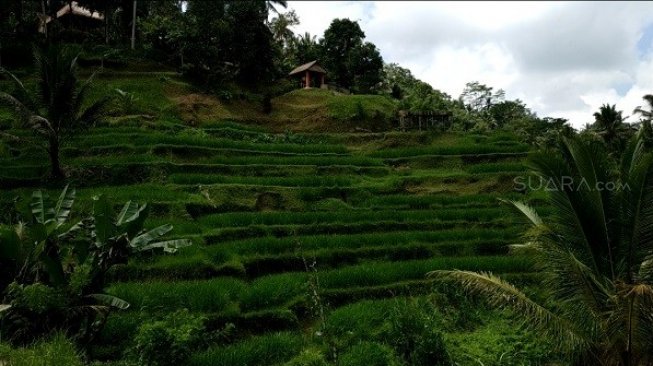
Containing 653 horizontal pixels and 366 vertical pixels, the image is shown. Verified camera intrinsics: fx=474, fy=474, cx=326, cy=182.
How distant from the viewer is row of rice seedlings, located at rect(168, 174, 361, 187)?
11.6 metres

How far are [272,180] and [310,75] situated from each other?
555 inches

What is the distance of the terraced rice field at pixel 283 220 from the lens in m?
6.89

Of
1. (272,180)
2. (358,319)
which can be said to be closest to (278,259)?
(358,319)

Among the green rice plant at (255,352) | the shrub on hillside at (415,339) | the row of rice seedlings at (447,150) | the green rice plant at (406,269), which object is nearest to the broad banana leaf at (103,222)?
the green rice plant at (255,352)

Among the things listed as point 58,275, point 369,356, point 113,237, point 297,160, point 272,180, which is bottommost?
point 369,356

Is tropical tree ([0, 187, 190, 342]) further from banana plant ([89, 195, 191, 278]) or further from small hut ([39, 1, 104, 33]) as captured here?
small hut ([39, 1, 104, 33])

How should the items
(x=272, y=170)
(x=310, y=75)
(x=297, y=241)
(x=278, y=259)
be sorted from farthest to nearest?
(x=310, y=75) < (x=272, y=170) < (x=297, y=241) < (x=278, y=259)

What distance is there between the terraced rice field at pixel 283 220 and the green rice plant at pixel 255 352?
0.06 ft

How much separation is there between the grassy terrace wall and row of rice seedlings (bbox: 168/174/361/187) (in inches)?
1.4

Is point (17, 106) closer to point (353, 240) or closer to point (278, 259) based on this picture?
point (278, 259)

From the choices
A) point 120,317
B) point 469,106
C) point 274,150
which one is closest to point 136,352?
point 120,317

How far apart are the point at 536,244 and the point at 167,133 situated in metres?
12.5

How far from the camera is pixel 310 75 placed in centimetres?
2531

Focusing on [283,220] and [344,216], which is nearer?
[283,220]
